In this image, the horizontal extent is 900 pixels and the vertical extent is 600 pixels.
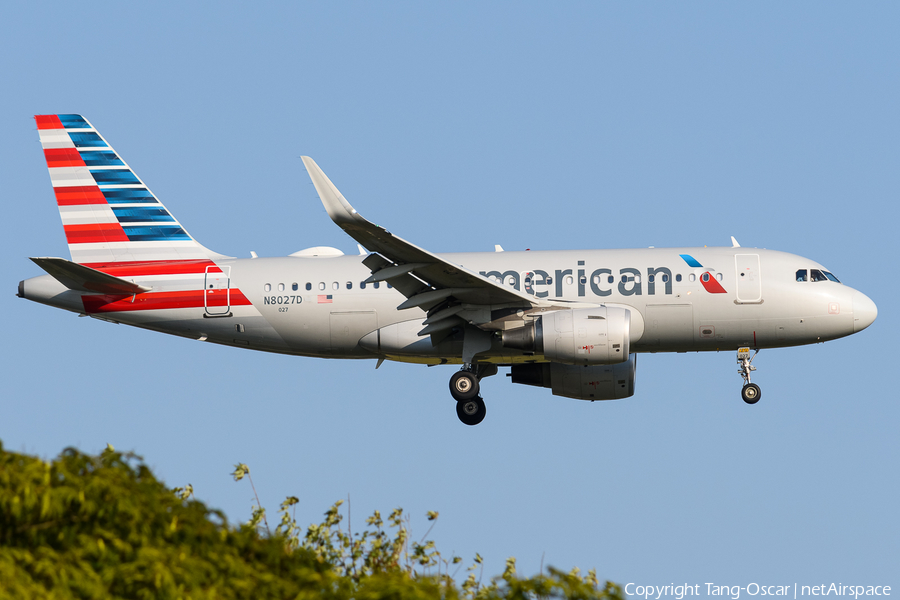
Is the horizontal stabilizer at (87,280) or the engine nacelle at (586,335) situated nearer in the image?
the engine nacelle at (586,335)

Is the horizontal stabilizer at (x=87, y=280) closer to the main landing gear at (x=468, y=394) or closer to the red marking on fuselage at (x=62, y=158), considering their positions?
the red marking on fuselage at (x=62, y=158)

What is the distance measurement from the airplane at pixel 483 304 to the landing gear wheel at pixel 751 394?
0.03m

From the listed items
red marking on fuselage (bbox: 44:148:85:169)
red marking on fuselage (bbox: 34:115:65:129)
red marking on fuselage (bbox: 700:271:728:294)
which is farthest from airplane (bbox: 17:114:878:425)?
red marking on fuselage (bbox: 34:115:65:129)

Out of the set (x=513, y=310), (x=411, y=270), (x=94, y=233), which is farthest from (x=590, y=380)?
(x=94, y=233)

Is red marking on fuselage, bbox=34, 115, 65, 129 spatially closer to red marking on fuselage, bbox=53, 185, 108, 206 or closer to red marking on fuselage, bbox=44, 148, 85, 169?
red marking on fuselage, bbox=44, 148, 85, 169

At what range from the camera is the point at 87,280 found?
104 feet

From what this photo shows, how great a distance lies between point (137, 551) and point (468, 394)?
19196 mm

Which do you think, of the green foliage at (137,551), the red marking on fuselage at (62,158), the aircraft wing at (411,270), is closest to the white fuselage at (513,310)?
the aircraft wing at (411,270)

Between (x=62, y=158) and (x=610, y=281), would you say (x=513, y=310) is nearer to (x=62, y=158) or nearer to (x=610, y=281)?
(x=610, y=281)

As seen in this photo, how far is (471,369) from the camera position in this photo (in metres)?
31.8

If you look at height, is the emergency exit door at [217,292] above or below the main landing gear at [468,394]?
above

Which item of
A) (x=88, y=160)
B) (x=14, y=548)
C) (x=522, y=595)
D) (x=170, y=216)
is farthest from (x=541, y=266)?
(x=14, y=548)

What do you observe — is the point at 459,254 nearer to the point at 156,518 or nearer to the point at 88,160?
the point at 88,160

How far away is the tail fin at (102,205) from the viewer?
3406 centimetres
